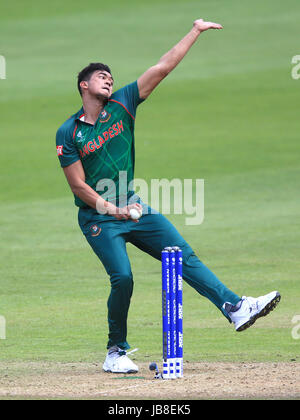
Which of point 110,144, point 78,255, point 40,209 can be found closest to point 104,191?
point 110,144

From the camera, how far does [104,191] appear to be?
784cm

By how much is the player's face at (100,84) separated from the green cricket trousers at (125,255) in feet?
3.04

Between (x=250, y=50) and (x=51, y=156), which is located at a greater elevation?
(x=250, y=50)

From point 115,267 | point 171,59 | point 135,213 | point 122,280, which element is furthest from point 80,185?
point 171,59

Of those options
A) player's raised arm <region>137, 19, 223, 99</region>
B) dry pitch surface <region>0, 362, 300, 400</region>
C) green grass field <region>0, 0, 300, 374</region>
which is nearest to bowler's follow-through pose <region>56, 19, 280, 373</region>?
player's raised arm <region>137, 19, 223, 99</region>

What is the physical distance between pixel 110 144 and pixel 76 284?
4.58 meters

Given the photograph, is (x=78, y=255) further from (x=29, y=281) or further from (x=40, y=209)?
(x=40, y=209)

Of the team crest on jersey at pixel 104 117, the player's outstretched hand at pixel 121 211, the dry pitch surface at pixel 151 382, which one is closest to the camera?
the dry pitch surface at pixel 151 382

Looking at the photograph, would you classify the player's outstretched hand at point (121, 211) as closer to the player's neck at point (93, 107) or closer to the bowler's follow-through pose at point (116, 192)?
the bowler's follow-through pose at point (116, 192)

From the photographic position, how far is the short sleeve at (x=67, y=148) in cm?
782

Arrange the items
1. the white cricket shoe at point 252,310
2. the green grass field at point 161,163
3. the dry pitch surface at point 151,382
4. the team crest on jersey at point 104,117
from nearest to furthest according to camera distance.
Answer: the dry pitch surface at point 151,382 → the white cricket shoe at point 252,310 → the team crest on jersey at point 104,117 → the green grass field at point 161,163

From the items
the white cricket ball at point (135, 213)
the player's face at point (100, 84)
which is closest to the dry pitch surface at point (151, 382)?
the white cricket ball at point (135, 213)

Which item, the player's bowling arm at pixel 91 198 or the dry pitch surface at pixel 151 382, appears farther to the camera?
the player's bowling arm at pixel 91 198

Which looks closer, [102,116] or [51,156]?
→ [102,116]
